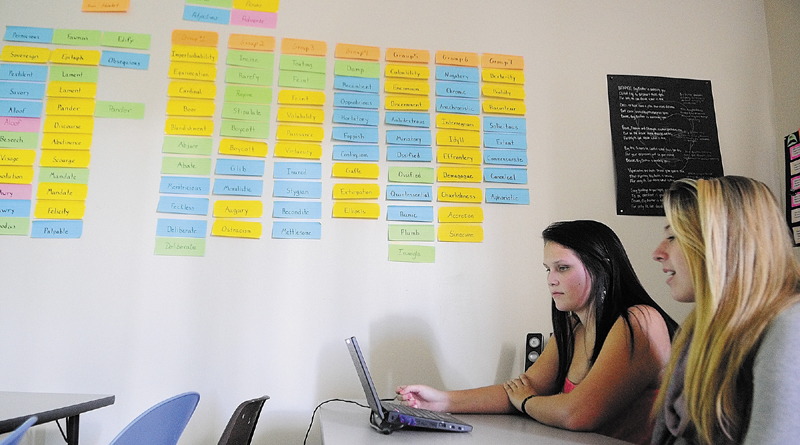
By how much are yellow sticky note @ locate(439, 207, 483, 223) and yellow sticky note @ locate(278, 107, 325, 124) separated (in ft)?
1.97

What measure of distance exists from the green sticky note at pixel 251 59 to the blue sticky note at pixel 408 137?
55cm

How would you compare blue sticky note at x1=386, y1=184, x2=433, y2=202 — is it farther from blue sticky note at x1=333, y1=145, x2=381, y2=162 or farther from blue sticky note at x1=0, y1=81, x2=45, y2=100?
blue sticky note at x1=0, y1=81, x2=45, y2=100

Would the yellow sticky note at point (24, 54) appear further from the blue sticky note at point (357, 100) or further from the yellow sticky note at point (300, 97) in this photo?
the blue sticky note at point (357, 100)

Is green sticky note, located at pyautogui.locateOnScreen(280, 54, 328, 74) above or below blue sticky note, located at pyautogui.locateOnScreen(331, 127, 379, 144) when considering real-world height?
above

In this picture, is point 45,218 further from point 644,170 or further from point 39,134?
point 644,170

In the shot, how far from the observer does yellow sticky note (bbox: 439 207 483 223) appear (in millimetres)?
2199

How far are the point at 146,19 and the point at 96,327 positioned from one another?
47.4 inches

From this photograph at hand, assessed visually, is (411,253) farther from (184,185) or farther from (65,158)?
(65,158)

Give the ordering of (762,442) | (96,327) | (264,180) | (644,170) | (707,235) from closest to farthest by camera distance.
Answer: (762,442)
(707,235)
(96,327)
(264,180)
(644,170)

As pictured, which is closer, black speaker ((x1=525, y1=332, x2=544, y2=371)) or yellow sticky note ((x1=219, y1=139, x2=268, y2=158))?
black speaker ((x1=525, y1=332, x2=544, y2=371))

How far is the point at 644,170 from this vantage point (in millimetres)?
2316

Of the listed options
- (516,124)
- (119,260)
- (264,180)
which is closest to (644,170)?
(516,124)

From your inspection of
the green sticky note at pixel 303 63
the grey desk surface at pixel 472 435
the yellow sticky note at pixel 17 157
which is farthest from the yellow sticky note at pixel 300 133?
the grey desk surface at pixel 472 435

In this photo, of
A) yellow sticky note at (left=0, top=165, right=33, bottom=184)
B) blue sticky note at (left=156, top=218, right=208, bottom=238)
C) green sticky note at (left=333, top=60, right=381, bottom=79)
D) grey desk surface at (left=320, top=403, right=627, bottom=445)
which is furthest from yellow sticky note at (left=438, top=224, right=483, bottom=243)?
yellow sticky note at (left=0, top=165, right=33, bottom=184)
